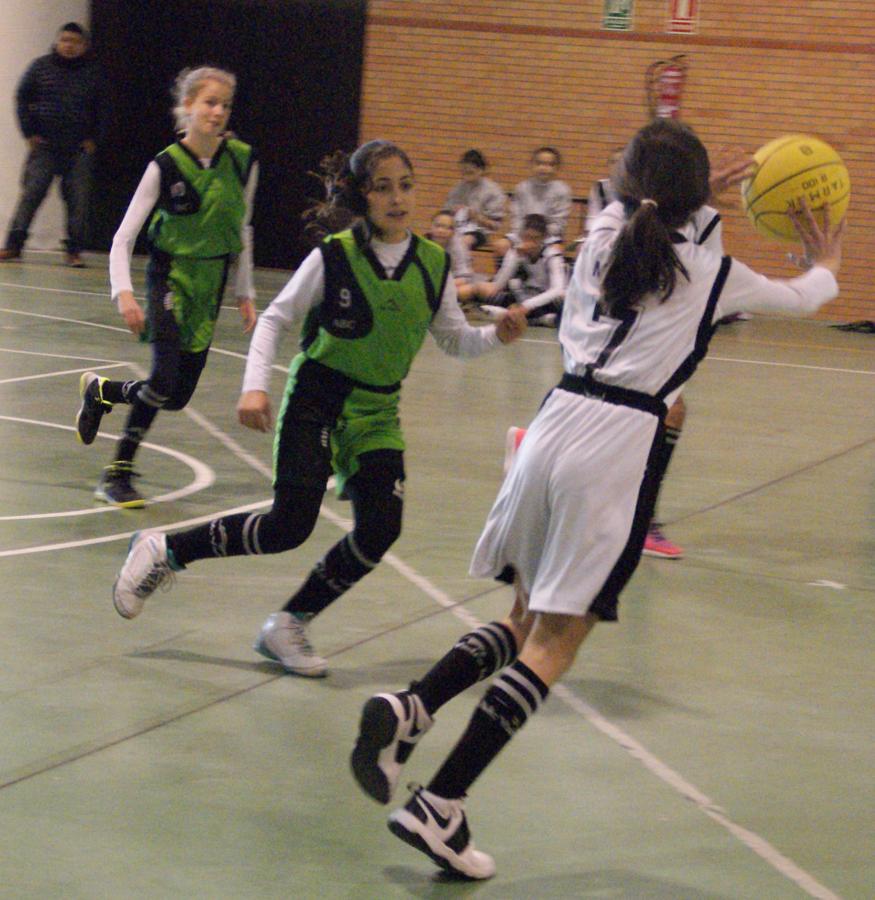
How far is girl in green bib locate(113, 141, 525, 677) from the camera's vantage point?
4.43 metres

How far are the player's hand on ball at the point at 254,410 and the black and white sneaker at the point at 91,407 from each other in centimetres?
315

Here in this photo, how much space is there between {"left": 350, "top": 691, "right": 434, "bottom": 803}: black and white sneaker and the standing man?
14.3m

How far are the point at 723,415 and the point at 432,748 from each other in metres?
6.58

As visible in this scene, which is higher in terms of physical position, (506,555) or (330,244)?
(330,244)

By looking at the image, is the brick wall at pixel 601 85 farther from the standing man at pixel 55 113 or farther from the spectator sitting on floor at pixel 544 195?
the standing man at pixel 55 113

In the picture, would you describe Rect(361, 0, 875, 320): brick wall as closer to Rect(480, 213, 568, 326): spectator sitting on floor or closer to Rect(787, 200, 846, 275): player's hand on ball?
Rect(480, 213, 568, 326): spectator sitting on floor

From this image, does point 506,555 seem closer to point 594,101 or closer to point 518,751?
point 518,751

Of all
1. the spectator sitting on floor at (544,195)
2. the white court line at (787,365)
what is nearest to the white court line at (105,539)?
the white court line at (787,365)

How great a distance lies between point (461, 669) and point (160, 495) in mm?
3711

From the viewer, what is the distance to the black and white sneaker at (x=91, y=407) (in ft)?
23.5

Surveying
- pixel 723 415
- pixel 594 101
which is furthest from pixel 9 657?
pixel 594 101

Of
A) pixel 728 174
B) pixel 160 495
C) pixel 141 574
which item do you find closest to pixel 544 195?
pixel 160 495

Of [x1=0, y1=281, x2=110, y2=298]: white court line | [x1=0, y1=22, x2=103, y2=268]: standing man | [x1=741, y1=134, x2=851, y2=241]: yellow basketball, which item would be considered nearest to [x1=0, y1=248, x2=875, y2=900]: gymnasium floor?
[x1=741, y1=134, x2=851, y2=241]: yellow basketball

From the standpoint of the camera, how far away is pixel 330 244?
14.5 ft
